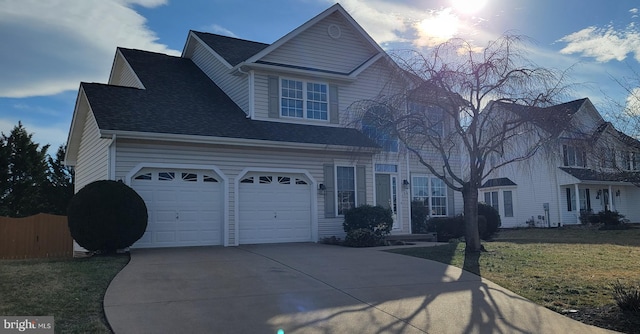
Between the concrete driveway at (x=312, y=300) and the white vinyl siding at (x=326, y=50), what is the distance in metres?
8.74

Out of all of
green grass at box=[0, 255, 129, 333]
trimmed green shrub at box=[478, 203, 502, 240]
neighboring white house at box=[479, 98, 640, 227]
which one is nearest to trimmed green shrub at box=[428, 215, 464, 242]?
trimmed green shrub at box=[478, 203, 502, 240]

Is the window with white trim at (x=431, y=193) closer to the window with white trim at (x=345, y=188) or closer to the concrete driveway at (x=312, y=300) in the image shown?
the window with white trim at (x=345, y=188)

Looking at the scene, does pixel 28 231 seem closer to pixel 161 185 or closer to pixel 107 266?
pixel 161 185

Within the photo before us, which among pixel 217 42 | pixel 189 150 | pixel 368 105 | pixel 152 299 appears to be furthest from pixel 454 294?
pixel 217 42

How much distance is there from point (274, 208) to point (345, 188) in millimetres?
2716

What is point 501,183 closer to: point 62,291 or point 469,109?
point 469,109

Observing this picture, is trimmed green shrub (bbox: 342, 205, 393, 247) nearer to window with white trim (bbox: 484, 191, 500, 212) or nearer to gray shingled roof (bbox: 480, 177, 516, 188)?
gray shingled roof (bbox: 480, 177, 516, 188)

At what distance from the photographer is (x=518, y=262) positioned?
1191cm

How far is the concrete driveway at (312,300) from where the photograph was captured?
21.5ft

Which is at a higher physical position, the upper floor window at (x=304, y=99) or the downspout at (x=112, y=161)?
the upper floor window at (x=304, y=99)

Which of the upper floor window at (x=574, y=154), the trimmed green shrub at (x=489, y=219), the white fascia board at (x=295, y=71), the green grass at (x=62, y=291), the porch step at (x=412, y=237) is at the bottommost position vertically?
the green grass at (x=62, y=291)

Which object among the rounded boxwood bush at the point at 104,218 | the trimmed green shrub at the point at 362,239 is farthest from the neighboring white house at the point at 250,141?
the trimmed green shrub at the point at 362,239

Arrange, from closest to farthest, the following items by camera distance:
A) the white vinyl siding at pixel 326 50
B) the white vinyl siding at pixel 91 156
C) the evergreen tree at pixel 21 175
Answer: the white vinyl siding at pixel 91 156 < the white vinyl siding at pixel 326 50 < the evergreen tree at pixel 21 175

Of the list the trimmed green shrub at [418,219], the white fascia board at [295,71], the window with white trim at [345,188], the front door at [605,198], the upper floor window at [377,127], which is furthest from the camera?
the front door at [605,198]
